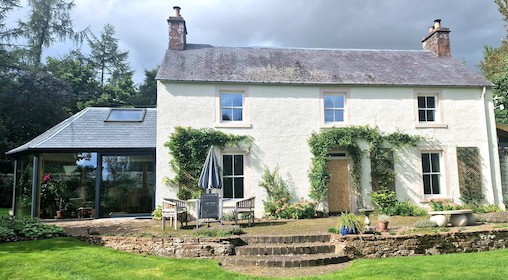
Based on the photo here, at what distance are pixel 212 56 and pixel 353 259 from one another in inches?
424

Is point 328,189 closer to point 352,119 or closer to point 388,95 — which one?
point 352,119

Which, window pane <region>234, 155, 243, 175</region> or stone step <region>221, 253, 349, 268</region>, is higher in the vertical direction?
window pane <region>234, 155, 243, 175</region>

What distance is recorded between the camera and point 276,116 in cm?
1438

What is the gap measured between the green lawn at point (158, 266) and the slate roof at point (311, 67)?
745 cm

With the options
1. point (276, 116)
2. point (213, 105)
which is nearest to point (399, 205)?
point (276, 116)

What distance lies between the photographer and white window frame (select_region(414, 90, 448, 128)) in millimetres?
15008

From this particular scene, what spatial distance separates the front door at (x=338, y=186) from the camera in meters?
14.5

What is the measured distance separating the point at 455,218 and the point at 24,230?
1185 cm

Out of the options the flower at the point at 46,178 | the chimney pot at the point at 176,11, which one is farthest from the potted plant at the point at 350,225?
the chimney pot at the point at 176,11

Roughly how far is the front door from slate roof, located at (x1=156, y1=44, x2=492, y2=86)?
3280mm

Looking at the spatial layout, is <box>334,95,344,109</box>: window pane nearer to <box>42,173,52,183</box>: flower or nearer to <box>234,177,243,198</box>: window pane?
<box>234,177,243,198</box>: window pane

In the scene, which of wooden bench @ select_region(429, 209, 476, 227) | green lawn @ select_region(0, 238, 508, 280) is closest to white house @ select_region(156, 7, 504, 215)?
wooden bench @ select_region(429, 209, 476, 227)

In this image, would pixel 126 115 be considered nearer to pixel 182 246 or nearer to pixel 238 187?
pixel 238 187

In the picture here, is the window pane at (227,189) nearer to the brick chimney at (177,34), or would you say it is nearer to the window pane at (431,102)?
the brick chimney at (177,34)
